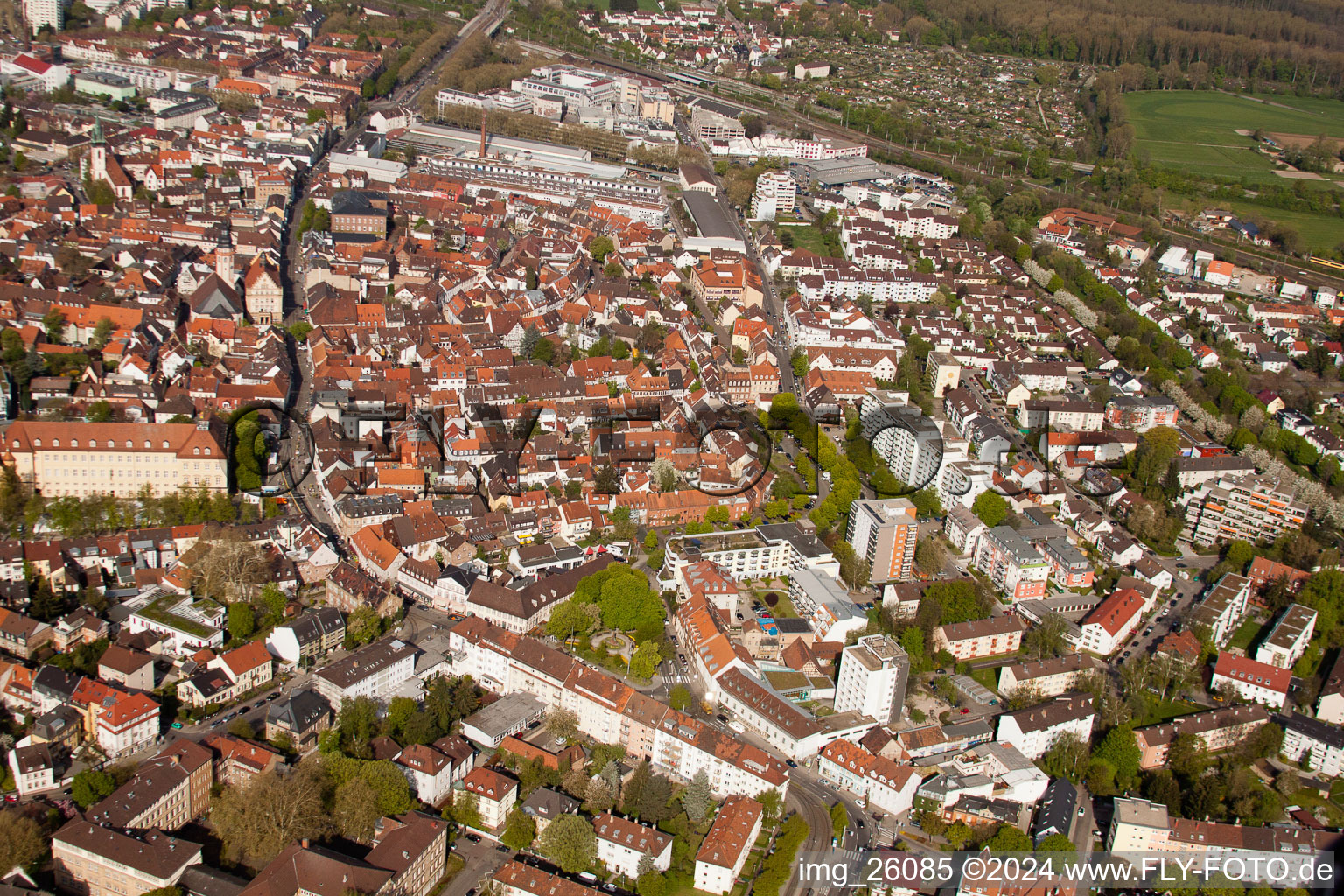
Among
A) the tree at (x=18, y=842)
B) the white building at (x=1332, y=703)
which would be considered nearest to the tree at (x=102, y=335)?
the tree at (x=18, y=842)

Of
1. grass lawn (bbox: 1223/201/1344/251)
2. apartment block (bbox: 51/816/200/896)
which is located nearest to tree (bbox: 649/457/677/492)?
apartment block (bbox: 51/816/200/896)

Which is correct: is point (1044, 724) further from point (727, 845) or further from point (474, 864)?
point (474, 864)

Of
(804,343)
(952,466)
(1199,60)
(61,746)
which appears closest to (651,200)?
(804,343)

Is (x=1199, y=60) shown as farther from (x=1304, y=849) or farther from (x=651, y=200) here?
(x=1304, y=849)

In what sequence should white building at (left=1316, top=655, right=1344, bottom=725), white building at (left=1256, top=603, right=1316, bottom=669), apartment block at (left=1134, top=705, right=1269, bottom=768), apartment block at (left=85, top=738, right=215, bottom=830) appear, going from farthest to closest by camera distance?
white building at (left=1256, top=603, right=1316, bottom=669)
white building at (left=1316, top=655, right=1344, bottom=725)
apartment block at (left=1134, top=705, right=1269, bottom=768)
apartment block at (left=85, top=738, right=215, bottom=830)

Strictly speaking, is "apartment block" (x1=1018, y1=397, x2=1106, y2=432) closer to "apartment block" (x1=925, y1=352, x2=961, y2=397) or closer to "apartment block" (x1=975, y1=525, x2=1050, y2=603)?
"apartment block" (x1=925, y1=352, x2=961, y2=397)

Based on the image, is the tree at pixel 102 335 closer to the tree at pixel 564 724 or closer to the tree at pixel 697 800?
the tree at pixel 564 724
